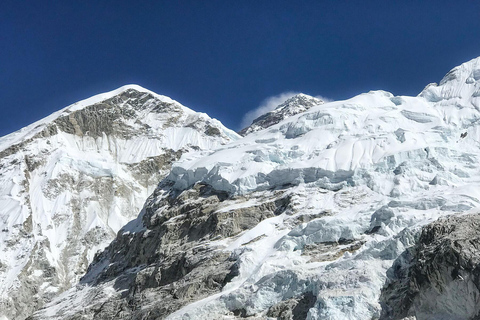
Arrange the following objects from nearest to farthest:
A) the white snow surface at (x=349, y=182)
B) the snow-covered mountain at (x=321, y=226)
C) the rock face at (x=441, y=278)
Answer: the rock face at (x=441, y=278) → the snow-covered mountain at (x=321, y=226) → the white snow surface at (x=349, y=182)

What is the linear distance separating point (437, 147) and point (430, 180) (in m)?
5.39

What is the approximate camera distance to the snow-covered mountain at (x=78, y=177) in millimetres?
118688

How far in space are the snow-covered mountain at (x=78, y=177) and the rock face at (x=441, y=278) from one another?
7768cm

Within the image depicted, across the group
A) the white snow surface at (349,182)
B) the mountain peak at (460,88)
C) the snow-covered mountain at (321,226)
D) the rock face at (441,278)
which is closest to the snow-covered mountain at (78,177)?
the snow-covered mountain at (321,226)

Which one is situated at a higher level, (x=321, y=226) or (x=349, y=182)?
(x=349, y=182)

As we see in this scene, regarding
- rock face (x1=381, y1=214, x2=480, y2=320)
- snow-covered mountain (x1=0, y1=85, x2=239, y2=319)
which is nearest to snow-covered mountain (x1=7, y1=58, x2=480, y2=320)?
rock face (x1=381, y1=214, x2=480, y2=320)

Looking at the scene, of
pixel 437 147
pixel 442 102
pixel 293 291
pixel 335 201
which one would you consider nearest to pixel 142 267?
pixel 335 201

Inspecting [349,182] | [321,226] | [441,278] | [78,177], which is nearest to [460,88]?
[349,182]

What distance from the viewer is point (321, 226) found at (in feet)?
209

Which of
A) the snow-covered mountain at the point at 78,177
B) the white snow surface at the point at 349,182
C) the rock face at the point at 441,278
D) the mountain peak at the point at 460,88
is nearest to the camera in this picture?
the rock face at the point at 441,278

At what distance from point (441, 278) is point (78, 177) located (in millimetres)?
112309

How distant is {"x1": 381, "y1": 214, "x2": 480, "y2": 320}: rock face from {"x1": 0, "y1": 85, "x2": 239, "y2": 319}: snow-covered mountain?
3058 inches

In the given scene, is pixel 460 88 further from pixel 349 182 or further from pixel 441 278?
pixel 441 278

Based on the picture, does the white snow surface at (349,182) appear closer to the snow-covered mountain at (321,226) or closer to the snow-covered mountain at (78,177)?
the snow-covered mountain at (321,226)
